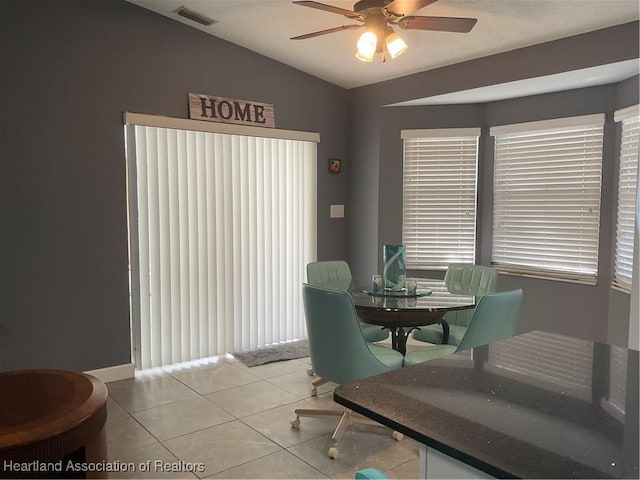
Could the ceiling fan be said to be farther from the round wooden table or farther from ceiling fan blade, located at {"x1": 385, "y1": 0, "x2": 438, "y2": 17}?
the round wooden table

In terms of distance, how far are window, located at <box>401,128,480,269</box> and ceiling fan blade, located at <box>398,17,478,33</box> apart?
2044 millimetres

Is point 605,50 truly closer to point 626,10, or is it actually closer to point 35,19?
point 626,10

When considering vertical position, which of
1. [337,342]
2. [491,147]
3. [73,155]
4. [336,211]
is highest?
[491,147]

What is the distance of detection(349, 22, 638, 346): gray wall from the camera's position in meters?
3.64

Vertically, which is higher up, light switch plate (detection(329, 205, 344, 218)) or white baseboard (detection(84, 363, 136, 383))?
light switch plate (detection(329, 205, 344, 218))

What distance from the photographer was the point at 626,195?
12.2 feet

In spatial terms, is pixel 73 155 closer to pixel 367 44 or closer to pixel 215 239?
pixel 215 239

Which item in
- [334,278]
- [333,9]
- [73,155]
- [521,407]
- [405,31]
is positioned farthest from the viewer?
[334,278]

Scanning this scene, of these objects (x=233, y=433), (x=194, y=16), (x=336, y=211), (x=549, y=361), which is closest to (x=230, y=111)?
(x=194, y=16)

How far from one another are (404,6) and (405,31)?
107 cm

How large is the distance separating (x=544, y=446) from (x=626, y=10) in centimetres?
306

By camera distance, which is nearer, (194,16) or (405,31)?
(405,31)

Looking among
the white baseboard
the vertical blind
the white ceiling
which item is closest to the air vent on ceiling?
the white ceiling

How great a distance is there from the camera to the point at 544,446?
0.95 meters
